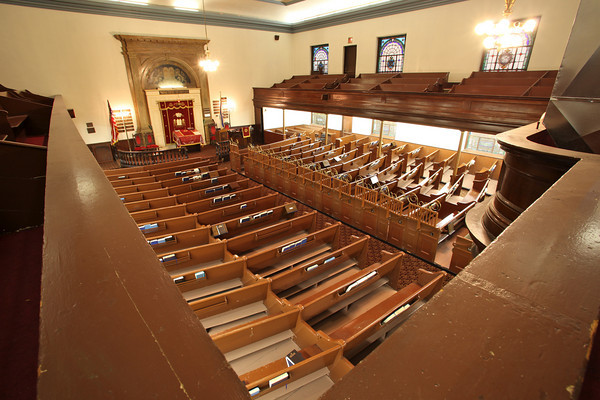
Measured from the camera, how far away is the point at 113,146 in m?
10.5

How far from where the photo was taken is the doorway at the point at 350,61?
1230 cm

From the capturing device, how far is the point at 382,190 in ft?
17.1

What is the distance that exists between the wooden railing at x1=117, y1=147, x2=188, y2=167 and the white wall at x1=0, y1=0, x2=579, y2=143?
1.87 metres

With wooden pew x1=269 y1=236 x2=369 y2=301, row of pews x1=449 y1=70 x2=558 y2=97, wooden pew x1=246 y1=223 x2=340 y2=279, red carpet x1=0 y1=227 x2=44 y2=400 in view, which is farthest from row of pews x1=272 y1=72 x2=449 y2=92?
red carpet x1=0 y1=227 x2=44 y2=400

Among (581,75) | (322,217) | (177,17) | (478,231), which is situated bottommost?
(322,217)

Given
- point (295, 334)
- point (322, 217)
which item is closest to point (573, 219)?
point (295, 334)

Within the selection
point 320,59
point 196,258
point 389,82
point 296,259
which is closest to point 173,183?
point 196,258

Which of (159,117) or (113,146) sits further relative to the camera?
(159,117)

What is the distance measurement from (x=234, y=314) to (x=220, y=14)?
12.6m

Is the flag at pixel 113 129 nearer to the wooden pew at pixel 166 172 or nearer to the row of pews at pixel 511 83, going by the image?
the wooden pew at pixel 166 172

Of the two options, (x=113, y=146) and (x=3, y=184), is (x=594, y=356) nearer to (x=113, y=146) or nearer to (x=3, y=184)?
(x=3, y=184)

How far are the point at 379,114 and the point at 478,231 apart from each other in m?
7.22

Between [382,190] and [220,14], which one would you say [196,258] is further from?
[220,14]

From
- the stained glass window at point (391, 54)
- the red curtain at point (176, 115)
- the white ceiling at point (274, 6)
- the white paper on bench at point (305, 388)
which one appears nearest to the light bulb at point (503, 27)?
the stained glass window at point (391, 54)
